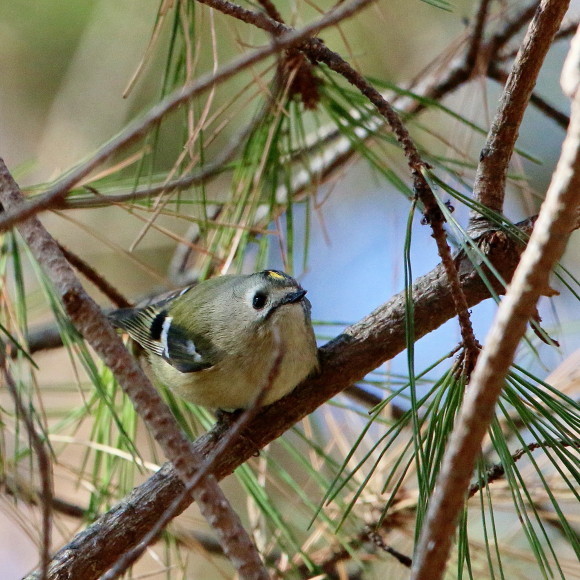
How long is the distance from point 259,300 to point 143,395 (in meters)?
0.72

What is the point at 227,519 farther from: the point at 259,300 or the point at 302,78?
the point at 302,78

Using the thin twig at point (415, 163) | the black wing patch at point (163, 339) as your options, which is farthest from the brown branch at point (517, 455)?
the black wing patch at point (163, 339)

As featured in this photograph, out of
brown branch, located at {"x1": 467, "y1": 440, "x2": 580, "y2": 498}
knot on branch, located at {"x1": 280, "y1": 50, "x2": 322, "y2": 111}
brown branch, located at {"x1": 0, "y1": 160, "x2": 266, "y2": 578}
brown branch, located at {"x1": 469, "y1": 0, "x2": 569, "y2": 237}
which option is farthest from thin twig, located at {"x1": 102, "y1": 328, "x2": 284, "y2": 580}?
knot on branch, located at {"x1": 280, "y1": 50, "x2": 322, "y2": 111}

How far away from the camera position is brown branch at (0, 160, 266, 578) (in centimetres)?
62

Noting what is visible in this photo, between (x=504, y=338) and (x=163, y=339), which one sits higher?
(x=163, y=339)

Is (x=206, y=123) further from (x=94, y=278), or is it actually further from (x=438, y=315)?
(x=438, y=315)

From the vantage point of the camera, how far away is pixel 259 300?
1.43 metres

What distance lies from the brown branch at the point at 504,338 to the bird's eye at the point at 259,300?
2.92 ft

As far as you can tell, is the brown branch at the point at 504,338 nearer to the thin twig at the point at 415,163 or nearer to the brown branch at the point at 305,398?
the thin twig at the point at 415,163

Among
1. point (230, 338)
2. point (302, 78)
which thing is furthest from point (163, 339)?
point (302, 78)

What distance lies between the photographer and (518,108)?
3.34 ft

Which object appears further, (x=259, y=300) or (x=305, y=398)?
(x=259, y=300)

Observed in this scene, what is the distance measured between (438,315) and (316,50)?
16.0 inches

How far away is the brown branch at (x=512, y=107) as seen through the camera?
3.16 feet
